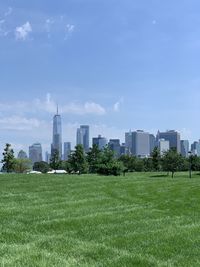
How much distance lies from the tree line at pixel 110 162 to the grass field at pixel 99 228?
35925 mm

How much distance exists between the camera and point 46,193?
24031 mm

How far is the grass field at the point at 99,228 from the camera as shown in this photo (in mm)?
10445

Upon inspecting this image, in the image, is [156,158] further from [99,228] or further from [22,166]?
[99,228]

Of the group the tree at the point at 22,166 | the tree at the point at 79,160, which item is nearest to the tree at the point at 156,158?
the tree at the point at 79,160

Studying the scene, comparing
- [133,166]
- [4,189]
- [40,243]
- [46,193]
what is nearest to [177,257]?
[40,243]

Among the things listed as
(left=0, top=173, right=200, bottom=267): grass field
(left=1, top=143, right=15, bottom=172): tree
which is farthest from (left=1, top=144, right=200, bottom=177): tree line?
(left=0, top=173, right=200, bottom=267): grass field

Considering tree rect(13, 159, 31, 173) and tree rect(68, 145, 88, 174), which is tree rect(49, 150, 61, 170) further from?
tree rect(68, 145, 88, 174)

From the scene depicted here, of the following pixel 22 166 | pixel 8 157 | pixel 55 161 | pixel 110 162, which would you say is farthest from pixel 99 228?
pixel 55 161

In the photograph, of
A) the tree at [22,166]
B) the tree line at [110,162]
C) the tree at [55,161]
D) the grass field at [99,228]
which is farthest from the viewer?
the tree at [55,161]

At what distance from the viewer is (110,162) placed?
60.7 metres

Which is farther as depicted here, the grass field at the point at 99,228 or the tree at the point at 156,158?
the tree at the point at 156,158

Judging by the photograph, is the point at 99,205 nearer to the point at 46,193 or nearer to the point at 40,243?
the point at 46,193

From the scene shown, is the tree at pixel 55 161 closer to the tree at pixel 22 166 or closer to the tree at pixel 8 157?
the tree at pixel 22 166

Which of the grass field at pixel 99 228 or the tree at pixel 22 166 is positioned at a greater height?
the tree at pixel 22 166
